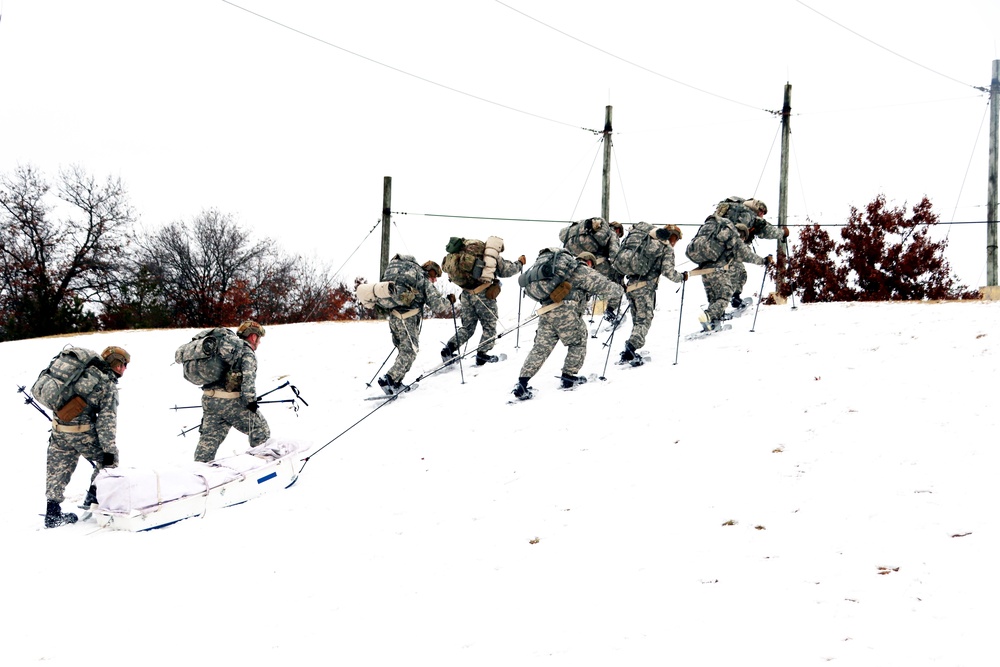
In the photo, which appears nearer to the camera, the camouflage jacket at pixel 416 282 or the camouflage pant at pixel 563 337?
the camouflage pant at pixel 563 337

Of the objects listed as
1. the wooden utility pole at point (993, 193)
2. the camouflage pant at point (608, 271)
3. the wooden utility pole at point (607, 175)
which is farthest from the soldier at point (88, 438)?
the wooden utility pole at point (993, 193)

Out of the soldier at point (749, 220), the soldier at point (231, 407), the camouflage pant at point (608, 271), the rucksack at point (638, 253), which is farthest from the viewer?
the camouflage pant at point (608, 271)

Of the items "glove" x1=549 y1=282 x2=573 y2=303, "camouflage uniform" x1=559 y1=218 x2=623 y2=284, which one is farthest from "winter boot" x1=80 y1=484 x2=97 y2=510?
"camouflage uniform" x1=559 y1=218 x2=623 y2=284

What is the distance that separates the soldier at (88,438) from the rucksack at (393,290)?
4.00 metres

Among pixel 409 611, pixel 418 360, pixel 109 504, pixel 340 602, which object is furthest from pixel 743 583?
pixel 418 360

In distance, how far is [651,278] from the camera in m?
11.2

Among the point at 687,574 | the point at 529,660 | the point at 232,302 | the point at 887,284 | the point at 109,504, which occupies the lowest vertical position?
the point at 232,302

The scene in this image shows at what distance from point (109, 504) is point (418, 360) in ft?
23.6

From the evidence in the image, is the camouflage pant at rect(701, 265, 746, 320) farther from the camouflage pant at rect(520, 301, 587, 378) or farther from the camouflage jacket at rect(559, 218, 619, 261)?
the camouflage pant at rect(520, 301, 587, 378)

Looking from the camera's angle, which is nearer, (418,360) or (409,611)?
(409,611)

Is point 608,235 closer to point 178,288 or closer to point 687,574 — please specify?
point 687,574

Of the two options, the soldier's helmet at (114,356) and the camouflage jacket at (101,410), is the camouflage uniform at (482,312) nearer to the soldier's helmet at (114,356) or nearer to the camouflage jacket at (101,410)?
the soldier's helmet at (114,356)

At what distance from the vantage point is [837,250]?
1675 centimetres

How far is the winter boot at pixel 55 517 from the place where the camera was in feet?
24.8
